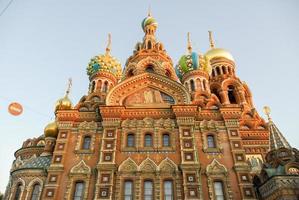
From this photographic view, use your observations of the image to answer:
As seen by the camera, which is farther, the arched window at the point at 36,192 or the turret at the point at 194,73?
the turret at the point at 194,73

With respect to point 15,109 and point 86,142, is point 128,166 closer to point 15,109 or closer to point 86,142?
point 86,142

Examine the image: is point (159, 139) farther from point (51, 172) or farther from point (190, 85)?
point (190, 85)

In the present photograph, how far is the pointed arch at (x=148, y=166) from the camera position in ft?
48.9

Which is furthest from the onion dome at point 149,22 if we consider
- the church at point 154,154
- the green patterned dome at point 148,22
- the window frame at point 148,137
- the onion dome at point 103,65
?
the window frame at point 148,137

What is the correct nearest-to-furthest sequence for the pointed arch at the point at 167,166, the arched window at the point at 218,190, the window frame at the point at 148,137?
1. the arched window at the point at 218,190
2. the pointed arch at the point at 167,166
3. the window frame at the point at 148,137

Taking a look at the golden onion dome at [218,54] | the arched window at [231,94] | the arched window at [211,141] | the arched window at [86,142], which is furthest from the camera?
the golden onion dome at [218,54]

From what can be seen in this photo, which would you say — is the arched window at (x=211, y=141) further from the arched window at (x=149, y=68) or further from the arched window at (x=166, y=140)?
the arched window at (x=149, y=68)

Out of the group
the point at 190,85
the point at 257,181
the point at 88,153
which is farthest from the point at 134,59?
the point at 257,181

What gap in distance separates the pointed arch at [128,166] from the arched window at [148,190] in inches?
34.9

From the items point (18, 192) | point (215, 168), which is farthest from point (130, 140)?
point (18, 192)

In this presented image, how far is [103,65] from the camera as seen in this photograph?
81.6 feet

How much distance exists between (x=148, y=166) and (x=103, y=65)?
12318mm

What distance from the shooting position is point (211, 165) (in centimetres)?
1500

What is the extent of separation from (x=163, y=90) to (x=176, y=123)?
287 centimetres
